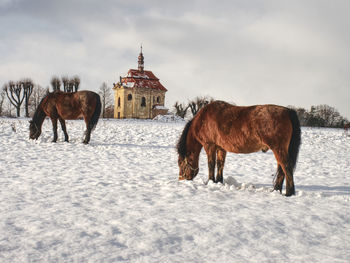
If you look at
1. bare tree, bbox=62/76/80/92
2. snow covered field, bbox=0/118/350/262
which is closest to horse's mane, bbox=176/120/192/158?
snow covered field, bbox=0/118/350/262

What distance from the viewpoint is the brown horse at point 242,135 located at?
4.65m

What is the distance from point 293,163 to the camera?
4828 mm

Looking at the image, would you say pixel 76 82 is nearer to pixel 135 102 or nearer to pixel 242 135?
pixel 135 102

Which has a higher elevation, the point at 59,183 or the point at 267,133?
the point at 267,133

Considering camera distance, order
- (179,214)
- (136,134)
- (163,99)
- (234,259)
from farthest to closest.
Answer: (163,99), (136,134), (179,214), (234,259)

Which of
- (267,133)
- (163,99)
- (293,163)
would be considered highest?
(163,99)

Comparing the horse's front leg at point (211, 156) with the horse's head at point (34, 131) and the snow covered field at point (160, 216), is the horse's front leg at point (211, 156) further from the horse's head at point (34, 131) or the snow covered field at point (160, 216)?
the horse's head at point (34, 131)

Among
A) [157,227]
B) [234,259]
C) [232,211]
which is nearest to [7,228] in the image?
[157,227]

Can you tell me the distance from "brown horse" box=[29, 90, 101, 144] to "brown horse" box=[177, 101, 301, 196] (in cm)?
613

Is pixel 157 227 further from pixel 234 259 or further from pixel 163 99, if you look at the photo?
pixel 163 99

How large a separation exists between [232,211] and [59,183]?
3300mm

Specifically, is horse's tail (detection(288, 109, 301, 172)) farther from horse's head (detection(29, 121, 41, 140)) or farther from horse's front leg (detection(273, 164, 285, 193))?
horse's head (detection(29, 121, 41, 140))

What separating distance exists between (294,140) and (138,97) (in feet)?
157

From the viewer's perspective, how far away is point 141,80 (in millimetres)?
53031
